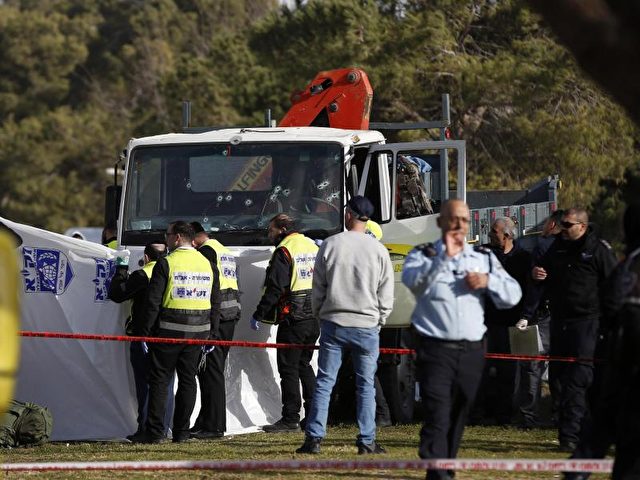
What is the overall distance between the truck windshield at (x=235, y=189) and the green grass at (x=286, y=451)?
2.08 m

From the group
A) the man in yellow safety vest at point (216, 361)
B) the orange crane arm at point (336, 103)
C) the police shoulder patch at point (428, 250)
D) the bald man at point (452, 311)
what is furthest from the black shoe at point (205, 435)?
the orange crane arm at point (336, 103)

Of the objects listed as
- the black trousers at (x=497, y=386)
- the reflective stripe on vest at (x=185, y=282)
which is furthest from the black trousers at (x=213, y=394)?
the black trousers at (x=497, y=386)

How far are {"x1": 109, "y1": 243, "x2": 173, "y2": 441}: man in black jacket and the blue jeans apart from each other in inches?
78.4

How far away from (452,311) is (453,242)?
1.41ft

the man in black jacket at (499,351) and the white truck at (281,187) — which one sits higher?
the white truck at (281,187)

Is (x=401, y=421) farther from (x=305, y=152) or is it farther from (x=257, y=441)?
(x=305, y=152)

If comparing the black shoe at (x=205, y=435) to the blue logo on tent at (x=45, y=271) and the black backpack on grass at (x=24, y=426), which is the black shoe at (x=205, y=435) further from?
the blue logo on tent at (x=45, y=271)

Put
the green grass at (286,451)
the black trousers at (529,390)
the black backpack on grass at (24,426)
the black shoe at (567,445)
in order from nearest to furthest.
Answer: the green grass at (286,451) → the black shoe at (567,445) → the black backpack on grass at (24,426) → the black trousers at (529,390)

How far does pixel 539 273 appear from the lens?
11141 millimetres

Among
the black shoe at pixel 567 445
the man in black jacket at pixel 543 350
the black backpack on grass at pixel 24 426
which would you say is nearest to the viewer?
the black shoe at pixel 567 445

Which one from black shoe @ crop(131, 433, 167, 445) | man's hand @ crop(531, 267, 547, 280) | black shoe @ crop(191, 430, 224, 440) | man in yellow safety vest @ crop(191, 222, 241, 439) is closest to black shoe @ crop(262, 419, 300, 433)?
man in yellow safety vest @ crop(191, 222, 241, 439)

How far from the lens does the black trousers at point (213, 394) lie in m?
12.0

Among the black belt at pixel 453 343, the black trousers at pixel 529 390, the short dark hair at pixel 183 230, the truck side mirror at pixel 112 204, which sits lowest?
the black trousers at pixel 529 390

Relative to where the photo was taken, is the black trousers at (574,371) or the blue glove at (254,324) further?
the blue glove at (254,324)
